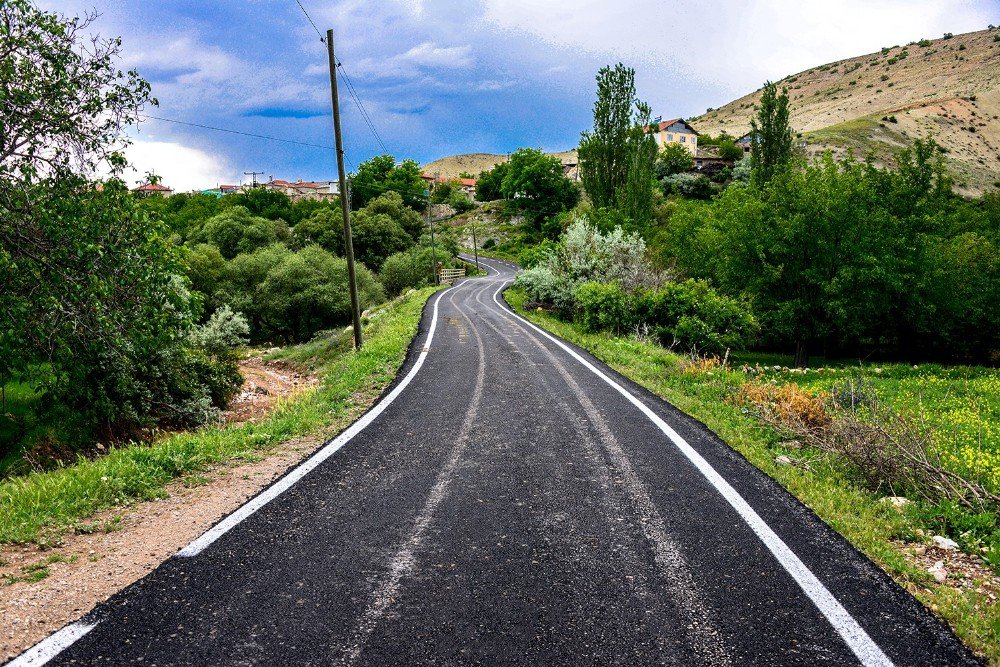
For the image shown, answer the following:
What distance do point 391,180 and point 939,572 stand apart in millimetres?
119135

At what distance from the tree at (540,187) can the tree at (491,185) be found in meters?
26.8

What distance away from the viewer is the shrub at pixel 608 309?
20031 mm

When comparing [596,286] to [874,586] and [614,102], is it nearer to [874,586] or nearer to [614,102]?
[874,586]

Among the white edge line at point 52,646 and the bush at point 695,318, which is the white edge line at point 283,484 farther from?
the bush at point 695,318

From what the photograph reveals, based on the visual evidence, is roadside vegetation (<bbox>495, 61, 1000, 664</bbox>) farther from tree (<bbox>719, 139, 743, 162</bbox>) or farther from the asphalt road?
tree (<bbox>719, 139, 743, 162</bbox>)

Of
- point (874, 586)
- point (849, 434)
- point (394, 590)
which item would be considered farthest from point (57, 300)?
point (849, 434)

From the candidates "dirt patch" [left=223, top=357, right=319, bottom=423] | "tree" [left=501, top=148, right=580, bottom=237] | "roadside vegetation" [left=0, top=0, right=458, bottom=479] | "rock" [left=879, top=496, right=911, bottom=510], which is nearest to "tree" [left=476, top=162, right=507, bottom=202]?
"tree" [left=501, top=148, right=580, bottom=237]

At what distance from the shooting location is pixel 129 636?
108 inches

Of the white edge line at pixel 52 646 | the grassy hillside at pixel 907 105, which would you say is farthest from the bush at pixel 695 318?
the grassy hillside at pixel 907 105

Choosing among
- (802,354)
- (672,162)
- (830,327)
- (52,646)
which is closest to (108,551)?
(52,646)

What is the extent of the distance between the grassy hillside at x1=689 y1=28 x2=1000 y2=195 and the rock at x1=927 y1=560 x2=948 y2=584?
68067 millimetres

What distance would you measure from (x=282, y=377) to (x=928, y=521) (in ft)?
77.8

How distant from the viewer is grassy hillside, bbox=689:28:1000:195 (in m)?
83.5

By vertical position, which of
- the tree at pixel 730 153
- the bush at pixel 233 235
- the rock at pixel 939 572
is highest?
the tree at pixel 730 153
